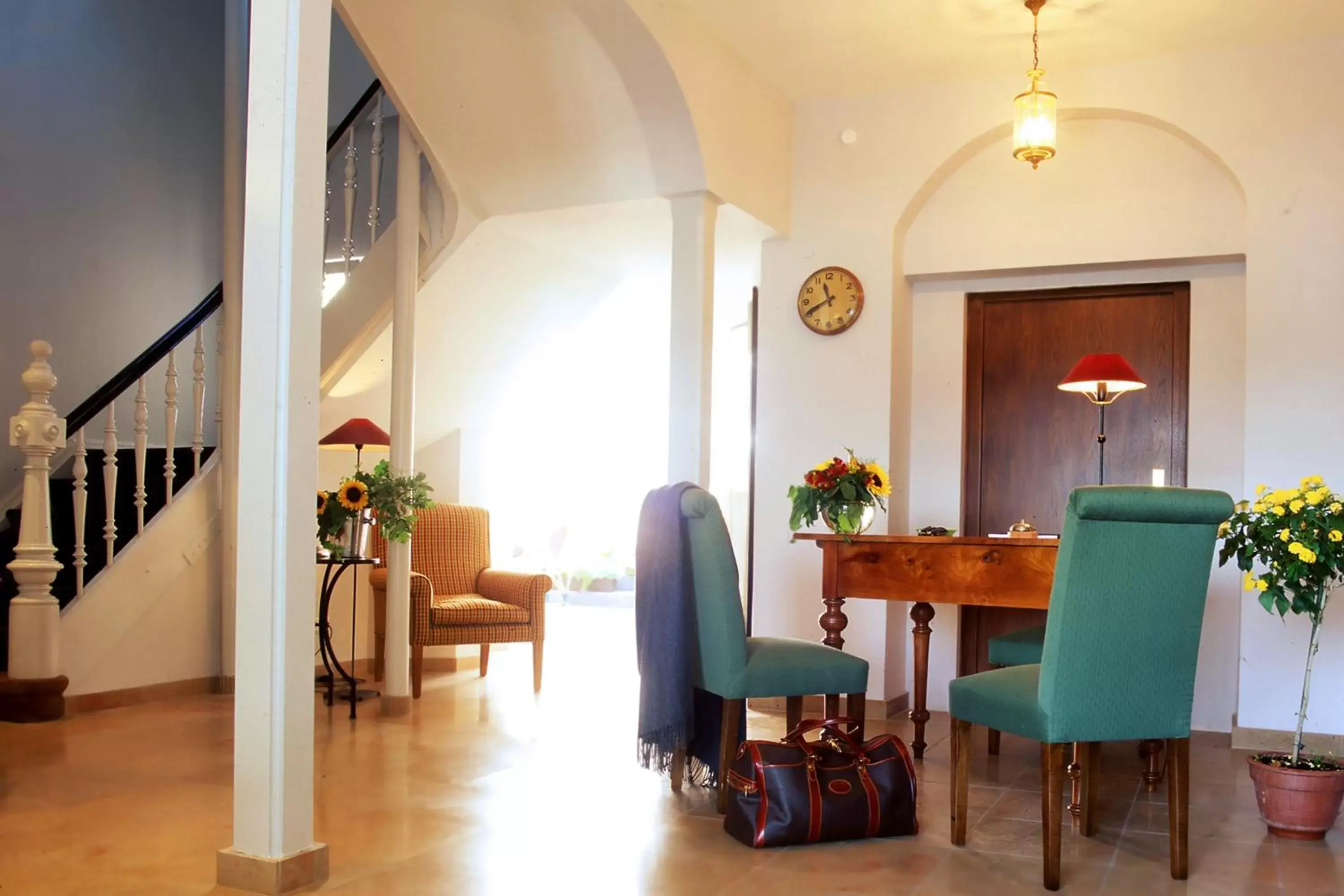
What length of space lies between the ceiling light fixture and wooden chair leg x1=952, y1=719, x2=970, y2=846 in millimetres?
2188

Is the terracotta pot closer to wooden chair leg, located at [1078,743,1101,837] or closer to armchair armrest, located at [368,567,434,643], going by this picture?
wooden chair leg, located at [1078,743,1101,837]

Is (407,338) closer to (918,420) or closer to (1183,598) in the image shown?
(918,420)

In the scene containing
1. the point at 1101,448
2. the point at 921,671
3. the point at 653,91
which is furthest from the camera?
the point at 1101,448

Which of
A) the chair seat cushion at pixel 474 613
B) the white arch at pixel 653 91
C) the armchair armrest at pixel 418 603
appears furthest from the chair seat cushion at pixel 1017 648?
the armchair armrest at pixel 418 603

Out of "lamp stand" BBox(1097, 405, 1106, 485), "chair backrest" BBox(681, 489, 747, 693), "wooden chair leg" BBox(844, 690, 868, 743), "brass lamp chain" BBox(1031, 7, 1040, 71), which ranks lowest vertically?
"wooden chair leg" BBox(844, 690, 868, 743)

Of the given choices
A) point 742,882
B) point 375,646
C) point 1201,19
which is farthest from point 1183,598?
point 375,646

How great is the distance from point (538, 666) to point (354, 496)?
1290mm

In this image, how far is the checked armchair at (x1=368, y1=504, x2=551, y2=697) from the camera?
555 centimetres

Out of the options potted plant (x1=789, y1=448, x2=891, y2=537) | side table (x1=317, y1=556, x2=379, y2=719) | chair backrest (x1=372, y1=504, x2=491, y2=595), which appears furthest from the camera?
chair backrest (x1=372, y1=504, x2=491, y2=595)

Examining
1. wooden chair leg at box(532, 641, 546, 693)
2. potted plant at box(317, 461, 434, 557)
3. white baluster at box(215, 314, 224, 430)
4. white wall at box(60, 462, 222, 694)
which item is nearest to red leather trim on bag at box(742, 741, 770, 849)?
→ potted plant at box(317, 461, 434, 557)

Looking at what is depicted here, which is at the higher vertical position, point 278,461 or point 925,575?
point 278,461

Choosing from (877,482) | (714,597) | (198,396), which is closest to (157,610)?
(198,396)

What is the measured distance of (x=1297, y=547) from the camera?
3.37m

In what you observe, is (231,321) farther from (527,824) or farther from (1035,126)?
(1035,126)
